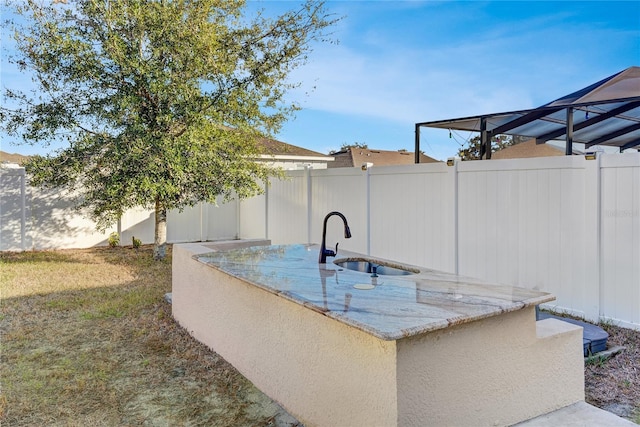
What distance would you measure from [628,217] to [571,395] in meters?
2.42

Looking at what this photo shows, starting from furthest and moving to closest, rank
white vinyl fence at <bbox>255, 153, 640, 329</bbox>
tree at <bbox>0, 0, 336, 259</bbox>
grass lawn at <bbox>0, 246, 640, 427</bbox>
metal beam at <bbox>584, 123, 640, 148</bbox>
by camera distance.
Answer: metal beam at <bbox>584, 123, 640, 148</bbox> < tree at <bbox>0, 0, 336, 259</bbox> < white vinyl fence at <bbox>255, 153, 640, 329</bbox> < grass lawn at <bbox>0, 246, 640, 427</bbox>

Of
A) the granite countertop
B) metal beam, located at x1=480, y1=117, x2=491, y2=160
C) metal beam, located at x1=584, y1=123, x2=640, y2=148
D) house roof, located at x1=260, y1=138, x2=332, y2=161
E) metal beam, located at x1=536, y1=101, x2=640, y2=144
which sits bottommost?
the granite countertop

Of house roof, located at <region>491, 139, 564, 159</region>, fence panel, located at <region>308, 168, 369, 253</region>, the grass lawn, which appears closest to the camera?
the grass lawn

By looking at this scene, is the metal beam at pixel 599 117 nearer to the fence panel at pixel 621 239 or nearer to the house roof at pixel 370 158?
the fence panel at pixel 621 239

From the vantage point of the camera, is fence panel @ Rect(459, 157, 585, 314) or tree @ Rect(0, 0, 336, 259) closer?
fence panel @ Rect(459, 157, 585, 314)

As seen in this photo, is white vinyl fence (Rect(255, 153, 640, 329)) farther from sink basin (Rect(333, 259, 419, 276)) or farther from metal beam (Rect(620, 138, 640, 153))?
metal beam (Rect(620, 138, 640, 153))

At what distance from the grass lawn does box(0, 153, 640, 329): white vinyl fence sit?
1.91ft

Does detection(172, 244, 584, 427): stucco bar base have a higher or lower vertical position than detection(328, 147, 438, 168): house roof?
lower

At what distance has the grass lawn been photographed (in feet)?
8.87

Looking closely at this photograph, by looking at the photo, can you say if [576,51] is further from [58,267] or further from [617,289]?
[58,267]

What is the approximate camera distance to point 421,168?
591cm

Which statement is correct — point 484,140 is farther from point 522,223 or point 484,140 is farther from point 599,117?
point 522,223

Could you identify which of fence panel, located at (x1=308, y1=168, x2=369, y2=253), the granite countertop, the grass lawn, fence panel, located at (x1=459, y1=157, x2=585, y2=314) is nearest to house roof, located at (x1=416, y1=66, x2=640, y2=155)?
fence panel, located at (x1=459, y1=157, x2=585, y2=314)

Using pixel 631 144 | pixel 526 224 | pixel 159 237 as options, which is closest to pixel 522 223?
pixel 526 224
